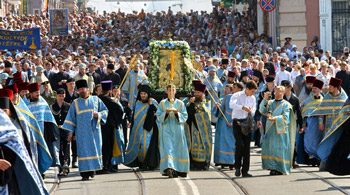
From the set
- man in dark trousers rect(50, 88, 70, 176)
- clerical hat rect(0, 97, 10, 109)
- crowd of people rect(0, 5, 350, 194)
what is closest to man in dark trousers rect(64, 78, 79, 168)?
crowd of people rect(0, 5, 350, 194)

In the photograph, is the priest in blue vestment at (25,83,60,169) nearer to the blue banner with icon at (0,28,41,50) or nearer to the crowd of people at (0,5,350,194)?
the crowd of people at (0,5,350,194)

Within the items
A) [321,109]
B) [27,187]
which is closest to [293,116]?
[321,109]

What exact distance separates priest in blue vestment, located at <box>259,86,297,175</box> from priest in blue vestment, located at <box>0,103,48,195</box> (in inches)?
264

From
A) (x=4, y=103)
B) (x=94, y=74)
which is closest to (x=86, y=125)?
(x=4, y=103)

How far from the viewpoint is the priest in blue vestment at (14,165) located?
9445 mm

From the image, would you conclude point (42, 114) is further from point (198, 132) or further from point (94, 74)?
point (94, 74)

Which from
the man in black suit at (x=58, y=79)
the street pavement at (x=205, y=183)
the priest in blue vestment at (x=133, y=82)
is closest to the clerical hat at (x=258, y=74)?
the priest in blue vestment at (x=133, y=82)

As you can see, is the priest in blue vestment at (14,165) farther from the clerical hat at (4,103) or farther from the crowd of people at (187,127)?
the crowd of people at (187,127)

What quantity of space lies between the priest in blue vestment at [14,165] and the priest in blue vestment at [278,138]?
671 centimetres

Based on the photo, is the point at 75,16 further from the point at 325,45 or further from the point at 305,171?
the point at 305,171

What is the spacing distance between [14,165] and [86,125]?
20.4ft

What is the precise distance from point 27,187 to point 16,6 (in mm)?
77169

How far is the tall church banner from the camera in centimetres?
3812

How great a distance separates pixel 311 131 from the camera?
17.5m
